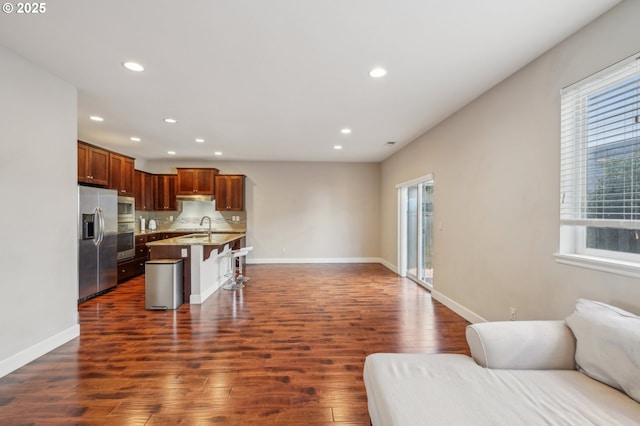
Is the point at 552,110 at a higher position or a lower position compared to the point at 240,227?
higher

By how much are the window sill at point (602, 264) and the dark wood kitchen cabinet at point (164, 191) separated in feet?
24.3

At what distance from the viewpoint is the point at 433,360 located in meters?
1.62

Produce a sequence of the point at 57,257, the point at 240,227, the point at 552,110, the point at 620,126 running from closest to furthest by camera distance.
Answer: the point at 620,126 → the point at 552,110 → the point at 57,257 → the point at 240,227

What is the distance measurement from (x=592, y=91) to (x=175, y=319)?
4734 millimetres

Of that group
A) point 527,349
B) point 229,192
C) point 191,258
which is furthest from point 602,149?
point 229,192

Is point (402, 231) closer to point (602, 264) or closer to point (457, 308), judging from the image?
point (457, 308)

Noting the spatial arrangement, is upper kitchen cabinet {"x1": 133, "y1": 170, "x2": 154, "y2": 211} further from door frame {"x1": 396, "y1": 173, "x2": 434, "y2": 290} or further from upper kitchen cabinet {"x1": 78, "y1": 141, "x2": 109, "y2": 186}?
door frame {"x1": 396, "y1": 173, "x2": 434, "y2": 290}

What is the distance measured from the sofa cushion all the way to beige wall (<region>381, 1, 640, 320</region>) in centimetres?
81

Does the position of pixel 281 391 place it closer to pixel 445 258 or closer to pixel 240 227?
pixel 445 258

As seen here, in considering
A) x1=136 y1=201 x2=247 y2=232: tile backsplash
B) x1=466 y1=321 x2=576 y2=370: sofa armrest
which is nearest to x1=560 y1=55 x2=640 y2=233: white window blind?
x1=466 y1=321 x2=576 y2=370: sofa armrest

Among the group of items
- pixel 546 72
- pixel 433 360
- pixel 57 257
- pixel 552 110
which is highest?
pixel 546 72

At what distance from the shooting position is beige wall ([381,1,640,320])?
1903 mm

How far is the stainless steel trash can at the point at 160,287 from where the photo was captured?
386cm

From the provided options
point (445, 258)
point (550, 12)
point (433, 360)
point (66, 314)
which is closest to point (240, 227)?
point (66, 314)
